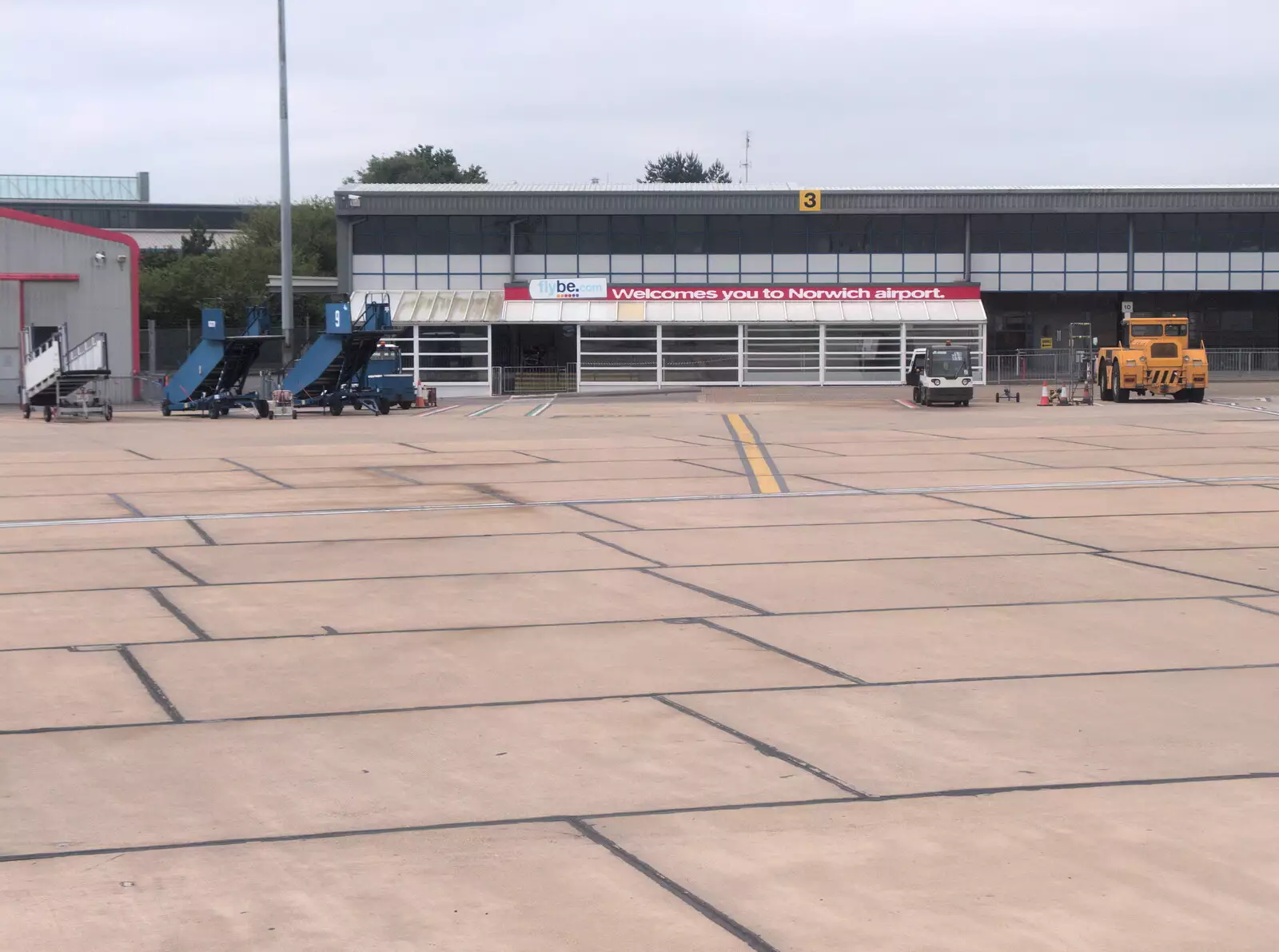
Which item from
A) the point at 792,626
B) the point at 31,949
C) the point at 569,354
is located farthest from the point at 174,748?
the point at 569,354

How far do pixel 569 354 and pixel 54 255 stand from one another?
19.3m

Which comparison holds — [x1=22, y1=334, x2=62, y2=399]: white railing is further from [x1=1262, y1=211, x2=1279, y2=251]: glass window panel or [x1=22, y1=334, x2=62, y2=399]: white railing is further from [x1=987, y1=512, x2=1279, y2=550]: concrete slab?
[x1=1262, y1=211, x2=1279, y2=251]: glass window panel

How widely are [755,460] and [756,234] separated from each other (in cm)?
3841

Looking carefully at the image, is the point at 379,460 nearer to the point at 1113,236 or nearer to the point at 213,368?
the point at 213,368

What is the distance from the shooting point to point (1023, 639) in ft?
31.8

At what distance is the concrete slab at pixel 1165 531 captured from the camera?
45.5 feet

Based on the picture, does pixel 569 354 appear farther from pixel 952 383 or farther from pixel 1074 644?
pixel 1074 644

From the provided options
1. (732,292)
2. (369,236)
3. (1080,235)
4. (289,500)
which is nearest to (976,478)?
(289,500)

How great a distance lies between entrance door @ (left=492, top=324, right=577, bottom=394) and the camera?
189ft

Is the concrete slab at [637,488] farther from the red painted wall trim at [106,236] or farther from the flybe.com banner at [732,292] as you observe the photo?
the flybe.com banner at [732,292]

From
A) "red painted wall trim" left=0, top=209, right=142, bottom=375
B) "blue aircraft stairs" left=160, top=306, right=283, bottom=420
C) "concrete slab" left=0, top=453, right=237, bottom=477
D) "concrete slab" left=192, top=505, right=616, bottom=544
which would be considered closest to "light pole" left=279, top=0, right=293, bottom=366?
"blue aircraft stairs" left=160, top=306, right=283, bottom=420

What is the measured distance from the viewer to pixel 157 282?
274 feet

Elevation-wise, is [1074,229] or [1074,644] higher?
[1074,229]

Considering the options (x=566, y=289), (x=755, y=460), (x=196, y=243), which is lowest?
(x=755, y=460)
